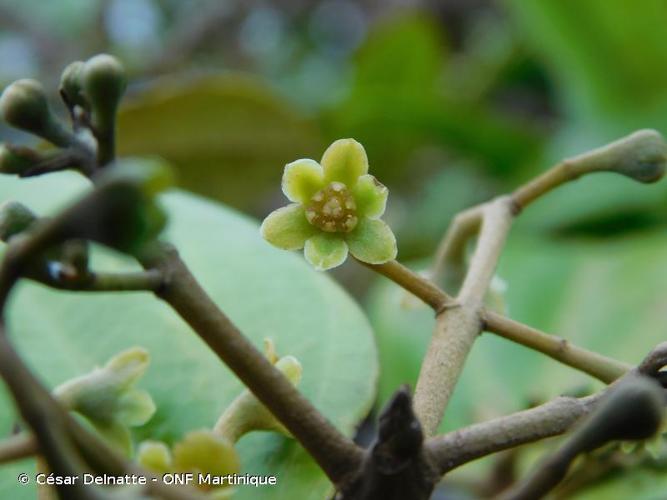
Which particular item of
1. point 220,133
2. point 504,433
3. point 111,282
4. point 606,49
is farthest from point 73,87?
point 606,49

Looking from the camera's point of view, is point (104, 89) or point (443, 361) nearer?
point (104, 89)

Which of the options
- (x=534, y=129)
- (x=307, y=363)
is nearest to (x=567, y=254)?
(x=534, y=129)

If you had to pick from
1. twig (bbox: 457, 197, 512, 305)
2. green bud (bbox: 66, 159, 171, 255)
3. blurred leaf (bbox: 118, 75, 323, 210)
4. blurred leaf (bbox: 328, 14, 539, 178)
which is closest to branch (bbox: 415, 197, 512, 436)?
twig (bbox: 457, 197, 512, 305)

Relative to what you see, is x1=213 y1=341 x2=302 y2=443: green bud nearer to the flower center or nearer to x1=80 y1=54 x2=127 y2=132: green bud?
the flower center

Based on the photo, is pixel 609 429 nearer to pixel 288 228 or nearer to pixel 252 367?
pixel 252 367

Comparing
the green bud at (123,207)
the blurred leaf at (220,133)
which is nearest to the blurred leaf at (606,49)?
the blurred leaf at (220,133)
